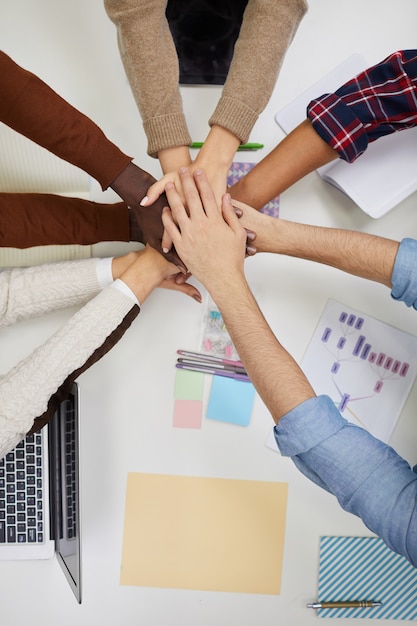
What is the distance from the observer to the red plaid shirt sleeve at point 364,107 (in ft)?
3.14

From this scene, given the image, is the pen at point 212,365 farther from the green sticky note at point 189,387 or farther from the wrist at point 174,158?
the wrist at point 174,158

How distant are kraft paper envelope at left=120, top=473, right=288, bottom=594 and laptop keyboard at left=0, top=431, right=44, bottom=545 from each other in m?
0.17

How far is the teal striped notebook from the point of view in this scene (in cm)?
107

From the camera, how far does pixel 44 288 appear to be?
1030mm

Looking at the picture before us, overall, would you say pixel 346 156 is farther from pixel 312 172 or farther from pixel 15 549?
pixel 15 549

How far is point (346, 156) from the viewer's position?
0.99 m

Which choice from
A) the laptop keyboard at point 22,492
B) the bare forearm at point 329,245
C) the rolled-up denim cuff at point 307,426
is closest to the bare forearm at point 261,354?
the rolled-up denim cuff at point 307,426

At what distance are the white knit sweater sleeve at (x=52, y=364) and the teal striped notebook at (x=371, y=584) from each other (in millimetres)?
574

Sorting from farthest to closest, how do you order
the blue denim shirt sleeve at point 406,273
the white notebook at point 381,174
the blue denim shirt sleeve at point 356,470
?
the white notebook at point 381,174, the blue denim shirt sleeve at point 406,273, the blue denim shirt sleeve at point 356,470

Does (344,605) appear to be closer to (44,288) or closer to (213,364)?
(213,364)

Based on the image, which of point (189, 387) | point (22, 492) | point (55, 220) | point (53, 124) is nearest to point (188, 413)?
point (189, 387)

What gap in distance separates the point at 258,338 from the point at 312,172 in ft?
1.35

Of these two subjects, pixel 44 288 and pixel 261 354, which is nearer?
pixel 261 354

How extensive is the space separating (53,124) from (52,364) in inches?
15.7
